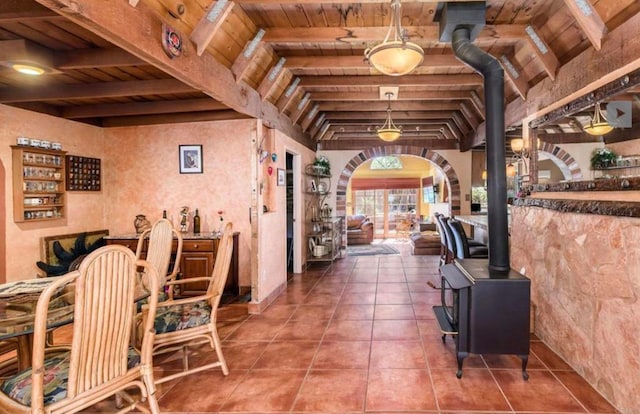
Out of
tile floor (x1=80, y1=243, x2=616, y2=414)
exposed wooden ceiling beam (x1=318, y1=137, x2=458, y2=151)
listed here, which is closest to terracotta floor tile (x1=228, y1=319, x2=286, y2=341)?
tile floor (x1=80, y1=243, x2=616, y2=414)

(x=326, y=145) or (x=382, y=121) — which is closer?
(x=382, y=121)

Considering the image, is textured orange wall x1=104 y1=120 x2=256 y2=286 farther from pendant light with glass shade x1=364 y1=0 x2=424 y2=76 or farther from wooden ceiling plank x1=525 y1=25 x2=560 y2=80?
wooden ceiling plank x1=525 y1=25 x2=560 y2=80

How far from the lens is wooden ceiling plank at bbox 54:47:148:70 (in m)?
2.82

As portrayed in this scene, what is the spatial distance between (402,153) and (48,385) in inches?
278

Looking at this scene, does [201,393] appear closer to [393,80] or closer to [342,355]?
[342,355]

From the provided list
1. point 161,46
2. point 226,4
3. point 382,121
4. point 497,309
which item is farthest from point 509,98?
point 161,46

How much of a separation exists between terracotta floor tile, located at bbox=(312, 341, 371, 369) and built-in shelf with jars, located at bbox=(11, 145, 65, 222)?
11.3 ft

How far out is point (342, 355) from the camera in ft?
9.41

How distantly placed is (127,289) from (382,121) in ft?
19.2

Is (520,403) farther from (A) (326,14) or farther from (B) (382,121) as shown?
(B) (382,121)

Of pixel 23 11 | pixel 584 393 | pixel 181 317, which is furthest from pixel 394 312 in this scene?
pixel 23 11

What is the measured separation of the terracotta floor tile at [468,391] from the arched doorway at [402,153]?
5285 mm

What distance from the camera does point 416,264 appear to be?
261 inches

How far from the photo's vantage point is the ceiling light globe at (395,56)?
2254 millimetres
